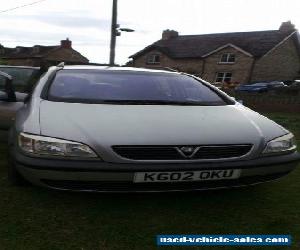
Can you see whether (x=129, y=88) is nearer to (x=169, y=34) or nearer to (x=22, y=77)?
(x=22, y=77)

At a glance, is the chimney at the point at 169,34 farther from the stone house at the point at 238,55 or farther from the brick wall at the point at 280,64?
the brick wall at the point at 280,64

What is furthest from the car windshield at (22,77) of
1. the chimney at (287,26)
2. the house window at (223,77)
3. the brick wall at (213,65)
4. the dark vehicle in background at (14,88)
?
the chimney at (287,26)

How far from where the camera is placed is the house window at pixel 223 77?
136 feet

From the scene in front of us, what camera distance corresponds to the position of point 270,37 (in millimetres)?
40750

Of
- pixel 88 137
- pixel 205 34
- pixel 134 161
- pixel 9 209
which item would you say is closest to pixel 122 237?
pixel 134 161

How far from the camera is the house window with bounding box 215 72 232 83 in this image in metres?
41.6

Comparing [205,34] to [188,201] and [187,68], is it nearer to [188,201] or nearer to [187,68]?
A: [187,68]

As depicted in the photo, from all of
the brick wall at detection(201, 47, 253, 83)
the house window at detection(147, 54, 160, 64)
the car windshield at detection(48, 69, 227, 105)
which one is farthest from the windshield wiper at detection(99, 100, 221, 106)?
the house window at detection(147, 54, 160, 64)

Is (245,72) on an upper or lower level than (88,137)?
lower

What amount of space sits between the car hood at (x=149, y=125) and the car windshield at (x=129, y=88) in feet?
0.67

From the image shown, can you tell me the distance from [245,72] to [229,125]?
3765 cm

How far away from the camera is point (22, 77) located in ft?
21.5

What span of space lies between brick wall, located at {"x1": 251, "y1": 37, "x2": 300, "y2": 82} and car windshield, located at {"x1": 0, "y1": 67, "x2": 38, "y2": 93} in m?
34.8

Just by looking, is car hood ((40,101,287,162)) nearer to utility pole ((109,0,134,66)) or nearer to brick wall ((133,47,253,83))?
utility pole ((109,0,134,66))
